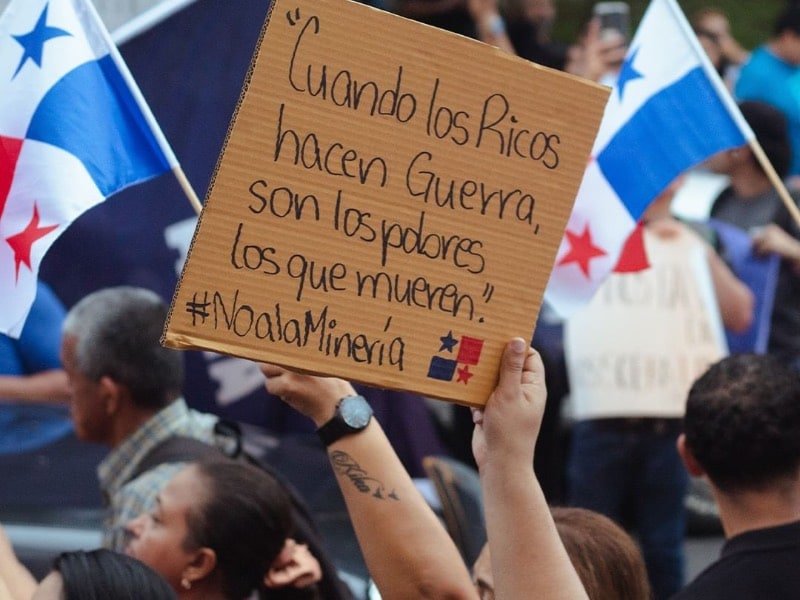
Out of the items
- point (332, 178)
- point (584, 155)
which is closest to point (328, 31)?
point (332, 178)

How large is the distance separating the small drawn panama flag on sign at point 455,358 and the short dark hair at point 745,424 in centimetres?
95

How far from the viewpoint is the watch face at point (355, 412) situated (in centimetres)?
321

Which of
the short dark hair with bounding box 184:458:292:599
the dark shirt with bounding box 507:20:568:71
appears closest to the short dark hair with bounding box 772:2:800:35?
the dark shirt with bounding box 507:20:568:71

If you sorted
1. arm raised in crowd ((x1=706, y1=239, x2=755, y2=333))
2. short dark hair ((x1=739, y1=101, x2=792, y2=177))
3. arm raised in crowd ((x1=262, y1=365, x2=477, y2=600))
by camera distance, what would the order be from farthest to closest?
short dark hair ((x1=739, y1=101, x2=792, y2=177)) → arm raised in crowd ((x1=706, y1=239, x2=755, y2=333)) → arm raised in crowd ((x1=262, y1=365, x2=477, y2=600))

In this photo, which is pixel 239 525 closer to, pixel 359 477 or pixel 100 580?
pixel 359 477

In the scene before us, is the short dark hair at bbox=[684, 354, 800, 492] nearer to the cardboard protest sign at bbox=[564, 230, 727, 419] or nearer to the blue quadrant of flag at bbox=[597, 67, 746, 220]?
the blue quadrant of flag at bbox=[597, 67, 746, 220]

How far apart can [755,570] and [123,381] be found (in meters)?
2.05

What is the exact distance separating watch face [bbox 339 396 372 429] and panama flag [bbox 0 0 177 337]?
2.61ft

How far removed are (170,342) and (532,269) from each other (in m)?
0.64

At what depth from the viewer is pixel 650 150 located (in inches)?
182

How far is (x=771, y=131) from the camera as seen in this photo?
7.22 m

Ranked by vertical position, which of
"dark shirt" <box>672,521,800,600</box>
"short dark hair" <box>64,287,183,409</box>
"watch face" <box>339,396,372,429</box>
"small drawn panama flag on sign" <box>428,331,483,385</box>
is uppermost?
"small drawn panama flag on sign" <box>428,331,483,385</box>

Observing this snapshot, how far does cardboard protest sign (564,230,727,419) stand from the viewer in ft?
19.8

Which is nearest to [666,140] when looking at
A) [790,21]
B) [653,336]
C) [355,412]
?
[653,336]
